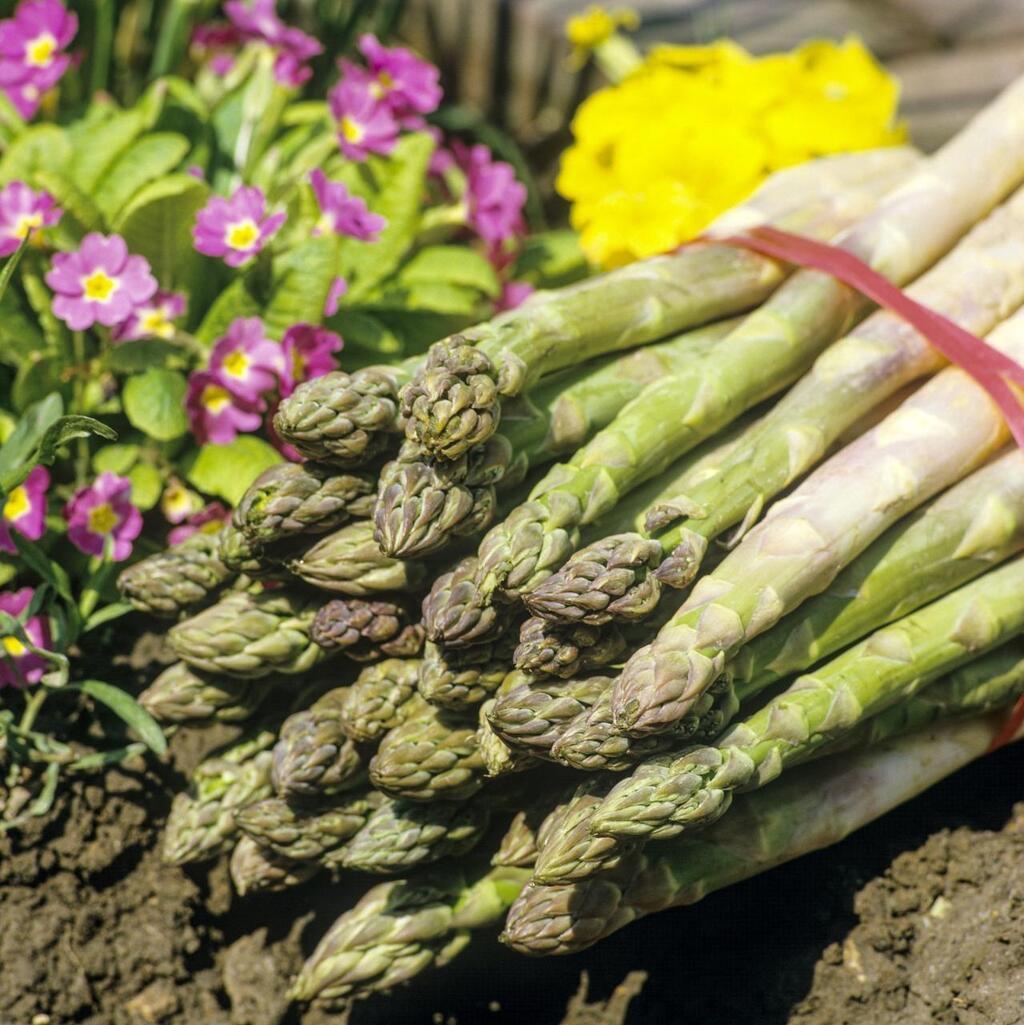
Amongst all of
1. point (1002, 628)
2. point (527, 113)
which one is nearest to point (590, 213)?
point (527, 113)

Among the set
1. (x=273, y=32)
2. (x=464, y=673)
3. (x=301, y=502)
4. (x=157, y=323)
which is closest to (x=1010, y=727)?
(x=464, y=673)

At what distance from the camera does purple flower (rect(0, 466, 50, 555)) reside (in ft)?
9.12

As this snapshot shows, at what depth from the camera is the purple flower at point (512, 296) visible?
3609 mm

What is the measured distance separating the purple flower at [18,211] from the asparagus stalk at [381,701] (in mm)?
1392

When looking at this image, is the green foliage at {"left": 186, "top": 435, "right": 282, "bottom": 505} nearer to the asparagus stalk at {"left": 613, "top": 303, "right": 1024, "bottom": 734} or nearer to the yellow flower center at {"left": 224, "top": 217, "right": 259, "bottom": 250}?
the yellow flower center at {"left": 224, "top": 217, "right": 259, "bottom": 250}

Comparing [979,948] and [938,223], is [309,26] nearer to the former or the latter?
[938,223]

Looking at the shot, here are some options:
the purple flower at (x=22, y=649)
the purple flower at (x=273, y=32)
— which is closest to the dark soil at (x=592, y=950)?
the purple flower at (x=22, y=649)

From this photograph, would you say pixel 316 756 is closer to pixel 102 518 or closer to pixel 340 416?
pixel 340 416

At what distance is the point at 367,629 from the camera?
8.18 ft

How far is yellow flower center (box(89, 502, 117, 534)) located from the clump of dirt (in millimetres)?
1822

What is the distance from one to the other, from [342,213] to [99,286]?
61cm

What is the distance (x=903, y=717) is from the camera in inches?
100

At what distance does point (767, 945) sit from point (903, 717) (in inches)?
22.8

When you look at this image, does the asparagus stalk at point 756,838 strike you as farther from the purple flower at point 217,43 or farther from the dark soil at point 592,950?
the purple flower at point 217,43
